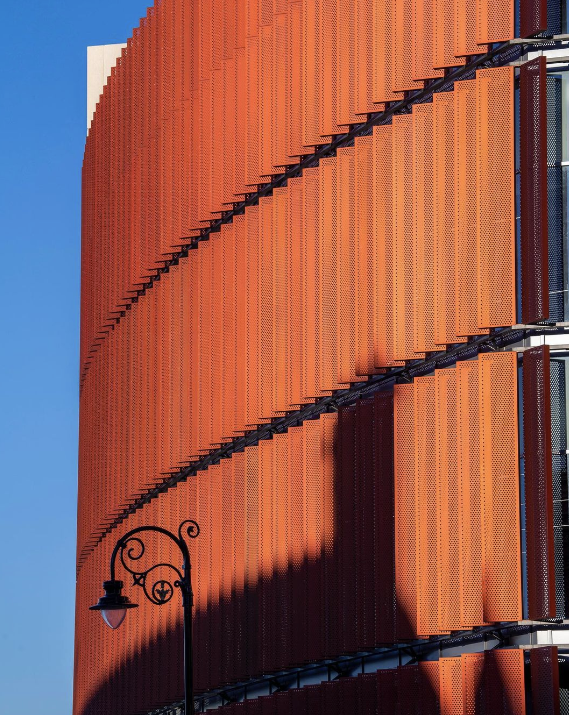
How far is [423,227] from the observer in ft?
78.9

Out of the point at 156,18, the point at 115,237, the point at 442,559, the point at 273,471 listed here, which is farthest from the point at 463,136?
the point at 115,237

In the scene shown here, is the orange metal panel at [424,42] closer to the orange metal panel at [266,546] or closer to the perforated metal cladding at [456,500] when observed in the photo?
the perforated metal cladding at [456,500]

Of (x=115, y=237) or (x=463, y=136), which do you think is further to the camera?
(x=115, y=237)

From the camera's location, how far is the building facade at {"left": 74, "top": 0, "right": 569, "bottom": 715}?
2191cm

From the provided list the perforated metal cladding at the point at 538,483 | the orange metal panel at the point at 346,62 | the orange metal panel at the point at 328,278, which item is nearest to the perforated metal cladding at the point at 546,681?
the perforated metal cladding at the point at 538,483

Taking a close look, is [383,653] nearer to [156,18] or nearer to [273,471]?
[273,471]

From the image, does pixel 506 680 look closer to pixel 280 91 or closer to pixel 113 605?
pixel 113 605

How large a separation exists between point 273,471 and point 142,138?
1168 centimetres

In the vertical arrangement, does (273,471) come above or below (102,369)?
below

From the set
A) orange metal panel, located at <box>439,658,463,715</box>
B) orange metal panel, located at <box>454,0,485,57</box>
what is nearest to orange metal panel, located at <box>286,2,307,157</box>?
orange metal panel, located at <box>454,0,485,57</box>

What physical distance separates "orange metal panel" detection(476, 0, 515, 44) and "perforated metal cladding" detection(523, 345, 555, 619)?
4.86 m

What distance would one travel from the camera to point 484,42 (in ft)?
77.0

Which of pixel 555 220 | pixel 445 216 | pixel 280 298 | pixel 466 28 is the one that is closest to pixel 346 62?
pixel 466 28

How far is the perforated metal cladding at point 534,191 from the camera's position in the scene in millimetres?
21828
